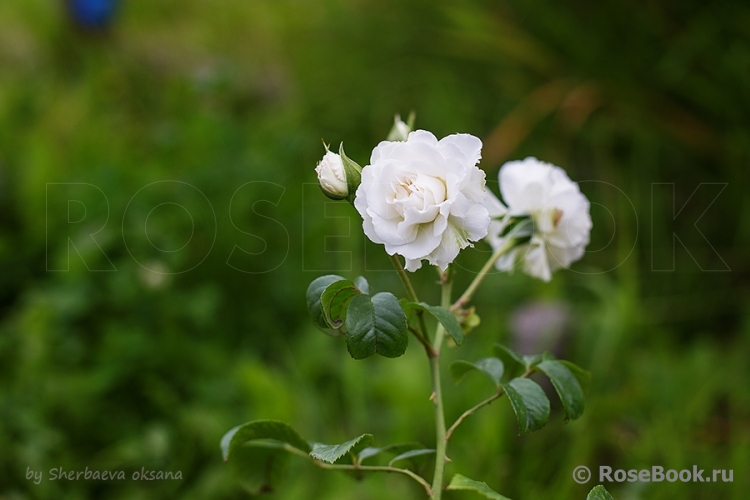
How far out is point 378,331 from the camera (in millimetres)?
409

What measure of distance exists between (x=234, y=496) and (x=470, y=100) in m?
1.34

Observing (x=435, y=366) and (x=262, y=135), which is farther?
(x=262, y=135)

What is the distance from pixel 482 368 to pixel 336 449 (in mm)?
126

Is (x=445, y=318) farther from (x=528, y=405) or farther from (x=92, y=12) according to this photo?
(x=92, y=12)

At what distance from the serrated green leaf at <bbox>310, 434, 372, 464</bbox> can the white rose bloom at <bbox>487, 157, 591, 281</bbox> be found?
20 centimetres

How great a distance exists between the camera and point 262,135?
167cm

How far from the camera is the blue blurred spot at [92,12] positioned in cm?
254

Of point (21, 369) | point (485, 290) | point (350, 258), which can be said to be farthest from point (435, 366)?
point (485, 290)

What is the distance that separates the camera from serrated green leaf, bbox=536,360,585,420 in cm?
48

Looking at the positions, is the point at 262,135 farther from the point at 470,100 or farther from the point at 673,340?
the point at 673,340
